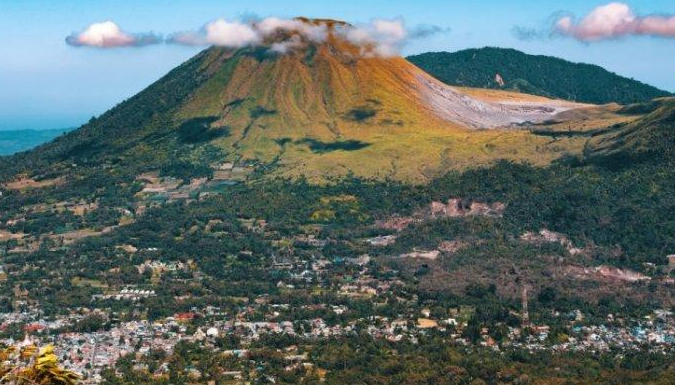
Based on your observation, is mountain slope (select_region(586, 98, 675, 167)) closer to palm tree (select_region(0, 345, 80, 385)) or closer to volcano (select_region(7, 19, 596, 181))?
volcano (select_region(7, 19, 596, 181))

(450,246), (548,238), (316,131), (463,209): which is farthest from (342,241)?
(316,131)

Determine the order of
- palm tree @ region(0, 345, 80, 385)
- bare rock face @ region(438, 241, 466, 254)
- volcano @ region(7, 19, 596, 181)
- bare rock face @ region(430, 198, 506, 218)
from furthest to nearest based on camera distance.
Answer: volcano @ region(7, 19, 596, 181) → bare rock face @ region(430, 198, 506, 218) → bare rock face @ region(438, 241, 466, 254) → palm tree @ region(0, 345, 80, 385)

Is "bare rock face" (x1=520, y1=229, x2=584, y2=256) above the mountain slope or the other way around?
the other way around

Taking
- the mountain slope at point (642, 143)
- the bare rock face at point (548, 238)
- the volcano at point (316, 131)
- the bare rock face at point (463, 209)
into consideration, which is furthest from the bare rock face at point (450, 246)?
the volcano at point (316, 131)

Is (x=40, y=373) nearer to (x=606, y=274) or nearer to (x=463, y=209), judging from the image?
(x=606, y=274)

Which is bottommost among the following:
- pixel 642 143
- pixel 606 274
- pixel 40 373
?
pixel 606 274

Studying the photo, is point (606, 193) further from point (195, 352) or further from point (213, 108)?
point (213, 108)

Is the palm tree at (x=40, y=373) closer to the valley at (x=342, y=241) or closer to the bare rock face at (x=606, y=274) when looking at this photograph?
the valley at (x=342, y=241)

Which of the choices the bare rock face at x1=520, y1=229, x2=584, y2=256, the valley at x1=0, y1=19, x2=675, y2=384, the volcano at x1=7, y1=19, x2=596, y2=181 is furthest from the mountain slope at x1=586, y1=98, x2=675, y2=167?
the bare rock face at x1=520, y1=229, x2=584, y2=256

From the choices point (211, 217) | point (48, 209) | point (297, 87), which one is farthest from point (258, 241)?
point (297, 87)
